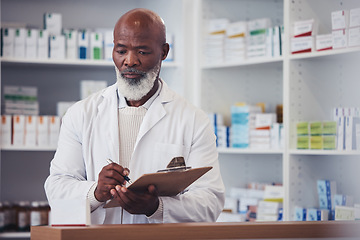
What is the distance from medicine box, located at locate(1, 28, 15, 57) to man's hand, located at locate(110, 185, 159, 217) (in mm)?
2185

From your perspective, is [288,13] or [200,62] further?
[200,62]

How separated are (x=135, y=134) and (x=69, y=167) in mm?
299

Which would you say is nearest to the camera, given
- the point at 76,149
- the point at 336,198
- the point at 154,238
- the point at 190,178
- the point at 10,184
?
the point at 154,238

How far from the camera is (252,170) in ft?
13.4

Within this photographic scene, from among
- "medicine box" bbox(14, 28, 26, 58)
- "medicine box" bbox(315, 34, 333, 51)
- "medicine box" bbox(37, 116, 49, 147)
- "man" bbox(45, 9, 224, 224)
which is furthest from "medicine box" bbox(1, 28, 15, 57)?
"medicine box" bbox(315, 34, 333, 51)

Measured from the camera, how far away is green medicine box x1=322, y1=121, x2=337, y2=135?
10.8 ft

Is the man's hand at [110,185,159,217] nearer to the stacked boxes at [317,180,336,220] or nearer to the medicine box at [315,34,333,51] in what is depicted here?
the stacked boxes at [317,180,336,220]

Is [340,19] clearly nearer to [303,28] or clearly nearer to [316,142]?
[303,28]

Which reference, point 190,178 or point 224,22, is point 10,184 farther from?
point 190,178

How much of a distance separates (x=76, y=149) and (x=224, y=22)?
6.31ft

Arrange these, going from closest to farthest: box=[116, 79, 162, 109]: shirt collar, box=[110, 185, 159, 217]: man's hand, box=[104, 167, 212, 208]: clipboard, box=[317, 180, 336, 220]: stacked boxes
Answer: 1. box=[104, 167, 212, 208]: clipboard
2. box=[110, 185, 159, 217]: man's hand
3. box=[116, 79, 162, 109]: shirt collar
4. box=[317, 180, 336, 220]: stacked boxes

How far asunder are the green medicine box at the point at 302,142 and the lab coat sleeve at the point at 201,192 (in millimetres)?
1124

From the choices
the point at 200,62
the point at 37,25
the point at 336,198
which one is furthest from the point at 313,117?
the point at 37,25

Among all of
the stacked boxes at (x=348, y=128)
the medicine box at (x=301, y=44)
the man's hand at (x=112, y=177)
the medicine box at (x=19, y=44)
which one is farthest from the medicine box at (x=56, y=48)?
the man's hand at (x=112, y=177)
